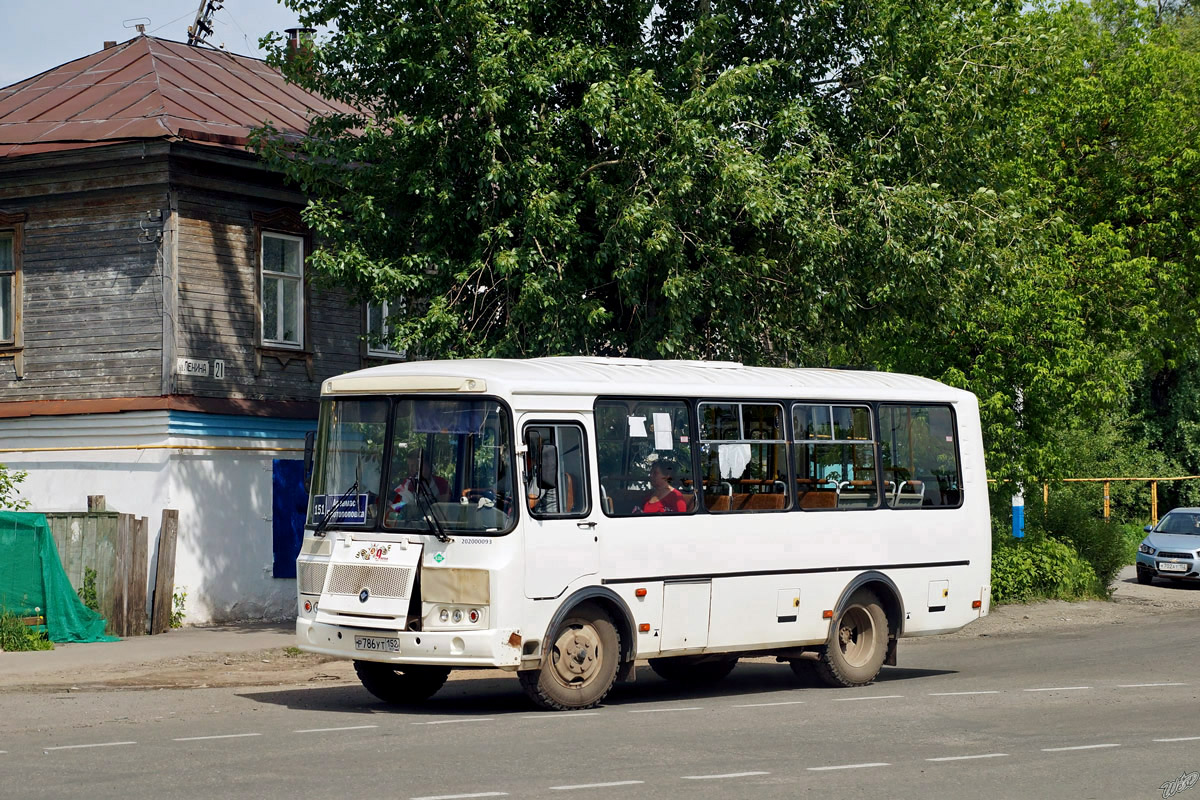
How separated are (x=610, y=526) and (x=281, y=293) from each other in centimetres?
1202

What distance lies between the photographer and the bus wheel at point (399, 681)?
13.4 m

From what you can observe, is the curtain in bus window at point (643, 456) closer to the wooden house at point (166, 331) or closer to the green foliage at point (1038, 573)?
the wooden house at point (166, 331)

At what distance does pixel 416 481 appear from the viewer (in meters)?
12.5

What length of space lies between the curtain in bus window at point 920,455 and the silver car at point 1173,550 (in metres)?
16.1

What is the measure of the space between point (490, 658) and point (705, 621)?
2.46 m

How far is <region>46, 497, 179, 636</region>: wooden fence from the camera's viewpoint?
1931cm

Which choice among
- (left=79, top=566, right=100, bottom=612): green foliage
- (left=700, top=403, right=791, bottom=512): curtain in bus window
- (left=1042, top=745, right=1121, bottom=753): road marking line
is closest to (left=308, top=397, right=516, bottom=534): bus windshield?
(left=700, top=403, right=791, bottom=512): curtain in bus window

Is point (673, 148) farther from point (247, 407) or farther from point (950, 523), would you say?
point (247, 407)

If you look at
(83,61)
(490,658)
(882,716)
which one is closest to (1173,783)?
(882,716)

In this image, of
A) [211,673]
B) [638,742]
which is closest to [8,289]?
[211,673]

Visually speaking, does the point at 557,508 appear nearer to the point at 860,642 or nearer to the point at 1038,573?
the point at 860,642

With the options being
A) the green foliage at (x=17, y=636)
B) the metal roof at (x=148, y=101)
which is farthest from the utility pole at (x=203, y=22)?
the green foliage at (x=17, y=636)

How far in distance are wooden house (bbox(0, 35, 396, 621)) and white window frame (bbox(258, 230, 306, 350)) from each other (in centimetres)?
3

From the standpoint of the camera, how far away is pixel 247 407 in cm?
2253
